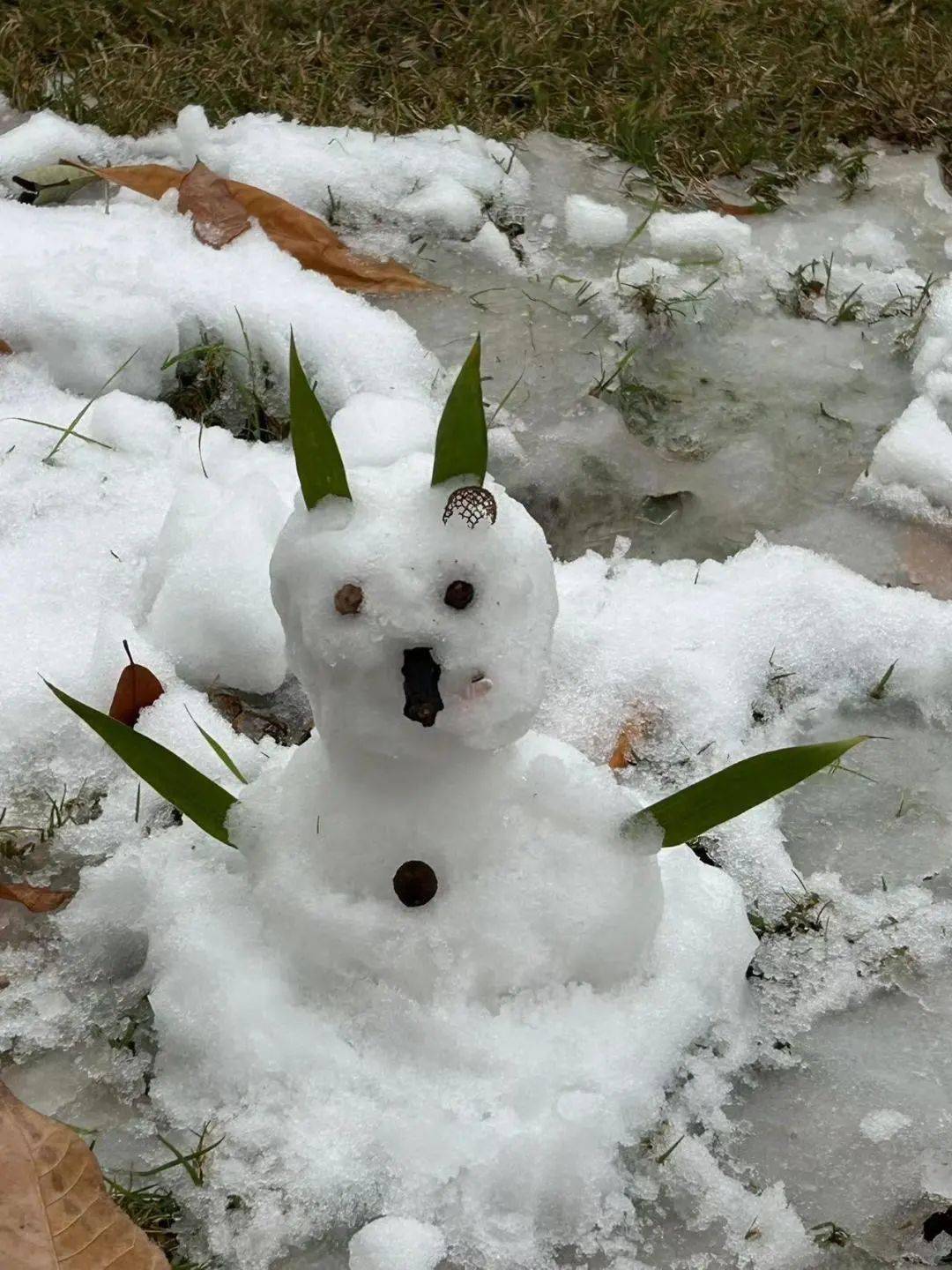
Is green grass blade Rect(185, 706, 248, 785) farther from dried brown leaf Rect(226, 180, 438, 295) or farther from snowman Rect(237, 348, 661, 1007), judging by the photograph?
dried brown leaf Rect(226, 180, 438, 295)

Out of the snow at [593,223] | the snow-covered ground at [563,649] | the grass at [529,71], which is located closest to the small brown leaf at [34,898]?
the snow-covered ground at [563,649]

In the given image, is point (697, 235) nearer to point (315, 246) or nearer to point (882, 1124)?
point (315, 246)

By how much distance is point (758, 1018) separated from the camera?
1.43 meters

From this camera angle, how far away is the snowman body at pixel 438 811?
110 centimetres

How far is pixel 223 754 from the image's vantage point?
4.71ft

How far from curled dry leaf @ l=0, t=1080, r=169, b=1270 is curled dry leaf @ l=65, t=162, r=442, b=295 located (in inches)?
61.8

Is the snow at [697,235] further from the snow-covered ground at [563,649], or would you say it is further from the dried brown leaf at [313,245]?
the dried brown leaf at [313,245]

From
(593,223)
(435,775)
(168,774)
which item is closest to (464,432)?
(435,775)

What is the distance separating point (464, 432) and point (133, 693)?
2.33 feet

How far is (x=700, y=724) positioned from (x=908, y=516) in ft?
1.94

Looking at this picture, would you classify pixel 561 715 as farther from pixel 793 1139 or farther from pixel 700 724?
pixel 793 1139

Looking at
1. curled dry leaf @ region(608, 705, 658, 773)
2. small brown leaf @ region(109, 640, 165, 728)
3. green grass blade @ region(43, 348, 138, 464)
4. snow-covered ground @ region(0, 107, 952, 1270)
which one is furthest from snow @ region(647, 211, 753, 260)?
small brown leaf @ region(109, 640, 165, 728)

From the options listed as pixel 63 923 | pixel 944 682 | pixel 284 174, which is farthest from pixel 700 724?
pixel 284 174

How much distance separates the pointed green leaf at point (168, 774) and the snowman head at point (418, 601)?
0.19 meters
